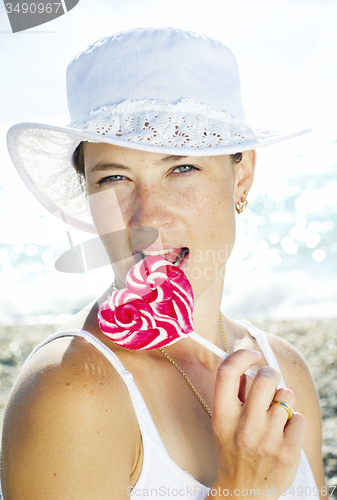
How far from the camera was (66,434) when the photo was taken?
1.69 m

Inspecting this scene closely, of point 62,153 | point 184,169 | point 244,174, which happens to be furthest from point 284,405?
point 62,153

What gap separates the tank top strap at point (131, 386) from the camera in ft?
6.24

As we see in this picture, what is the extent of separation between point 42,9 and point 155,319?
4812 millimetres

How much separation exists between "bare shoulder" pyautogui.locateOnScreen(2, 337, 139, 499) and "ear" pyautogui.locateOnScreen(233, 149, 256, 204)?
1394 millimetres

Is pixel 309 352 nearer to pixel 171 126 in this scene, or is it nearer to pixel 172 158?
pixel 172 158

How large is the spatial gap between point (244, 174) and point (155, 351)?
1163 millimetres

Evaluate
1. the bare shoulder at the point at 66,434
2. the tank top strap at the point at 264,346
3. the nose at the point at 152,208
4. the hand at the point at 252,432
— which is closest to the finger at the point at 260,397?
the hand at the point at 252,432

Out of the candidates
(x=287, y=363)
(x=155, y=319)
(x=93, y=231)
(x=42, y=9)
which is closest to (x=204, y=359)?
(x=287, y=363)

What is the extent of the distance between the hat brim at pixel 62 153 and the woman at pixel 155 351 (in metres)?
0.01

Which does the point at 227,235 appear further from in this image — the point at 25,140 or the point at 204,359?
the point at 25,140

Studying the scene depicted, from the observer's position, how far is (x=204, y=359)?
272 centimetres

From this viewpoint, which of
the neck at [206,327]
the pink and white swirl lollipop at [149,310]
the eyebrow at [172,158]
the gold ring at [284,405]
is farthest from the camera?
the neck at [206,327]

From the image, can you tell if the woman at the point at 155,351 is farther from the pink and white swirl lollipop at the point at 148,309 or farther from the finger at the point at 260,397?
the pink and white swirl lollipop at the point at 148,309

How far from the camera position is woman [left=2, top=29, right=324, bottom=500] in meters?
1.72
